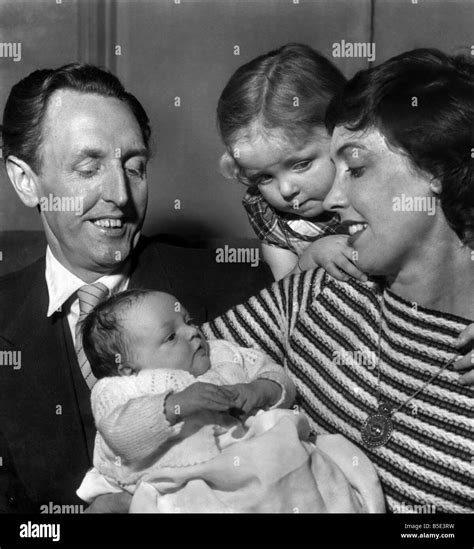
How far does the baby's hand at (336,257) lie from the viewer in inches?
86.1

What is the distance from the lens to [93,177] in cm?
240

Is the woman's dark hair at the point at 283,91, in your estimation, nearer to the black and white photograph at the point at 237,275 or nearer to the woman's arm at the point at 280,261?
the black and white photograph at the point at 237,275

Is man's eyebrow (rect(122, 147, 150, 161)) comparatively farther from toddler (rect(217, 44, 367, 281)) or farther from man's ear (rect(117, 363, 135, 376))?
man's ear (rect(117, 363, 135, 376))

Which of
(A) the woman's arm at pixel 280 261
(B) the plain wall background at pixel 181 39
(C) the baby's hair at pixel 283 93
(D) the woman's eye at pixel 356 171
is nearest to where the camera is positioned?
(D) the woman's eye at pixel 356 171

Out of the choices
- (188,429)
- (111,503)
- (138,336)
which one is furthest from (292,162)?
(111,503)

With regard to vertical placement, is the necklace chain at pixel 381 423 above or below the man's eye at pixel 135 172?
below

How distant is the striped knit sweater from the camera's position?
1960mm

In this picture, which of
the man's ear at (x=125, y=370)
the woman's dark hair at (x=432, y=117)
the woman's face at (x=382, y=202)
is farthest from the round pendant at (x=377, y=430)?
the man's ear at (x=125, y=370)

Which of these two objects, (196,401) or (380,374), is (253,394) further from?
(380,374)

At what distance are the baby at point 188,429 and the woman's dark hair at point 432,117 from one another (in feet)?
1.81

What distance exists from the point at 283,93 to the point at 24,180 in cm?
74

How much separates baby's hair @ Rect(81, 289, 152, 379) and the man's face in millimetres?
424
